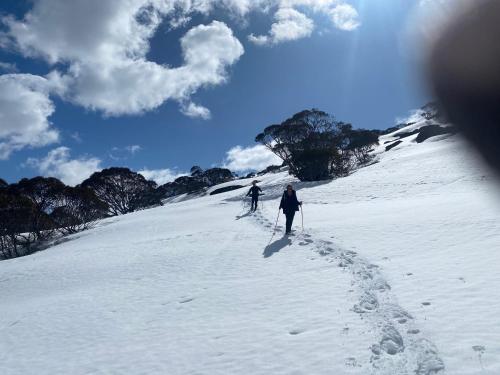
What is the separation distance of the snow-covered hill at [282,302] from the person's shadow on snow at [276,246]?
0.08 metres

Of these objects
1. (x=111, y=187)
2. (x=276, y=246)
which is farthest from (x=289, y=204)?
(x=111, y=187)

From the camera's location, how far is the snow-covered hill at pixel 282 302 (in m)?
5.27

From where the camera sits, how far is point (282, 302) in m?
7.44

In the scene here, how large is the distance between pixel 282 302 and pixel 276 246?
5.07 metres

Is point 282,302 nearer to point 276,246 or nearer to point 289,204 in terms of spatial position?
point 276,246

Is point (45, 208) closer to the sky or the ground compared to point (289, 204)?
closer to the sky

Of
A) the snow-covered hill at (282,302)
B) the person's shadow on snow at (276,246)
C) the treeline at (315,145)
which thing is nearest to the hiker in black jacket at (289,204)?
the snow-covered hill at (282,302)

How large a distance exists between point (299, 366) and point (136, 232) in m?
18.4

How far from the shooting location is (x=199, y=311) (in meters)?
7.87

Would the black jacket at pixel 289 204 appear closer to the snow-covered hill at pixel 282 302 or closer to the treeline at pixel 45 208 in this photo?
the snow-covered hill at pixel 282 302

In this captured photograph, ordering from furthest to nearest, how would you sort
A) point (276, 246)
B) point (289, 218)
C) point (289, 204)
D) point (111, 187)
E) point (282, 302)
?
point (111, 187), point (289, 218), point (289, 204), point (276, 246), point (282, 302)

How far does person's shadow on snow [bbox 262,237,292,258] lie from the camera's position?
11760 mm

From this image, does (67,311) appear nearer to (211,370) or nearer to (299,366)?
(211,370)

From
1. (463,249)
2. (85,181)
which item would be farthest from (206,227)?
(85,181)
